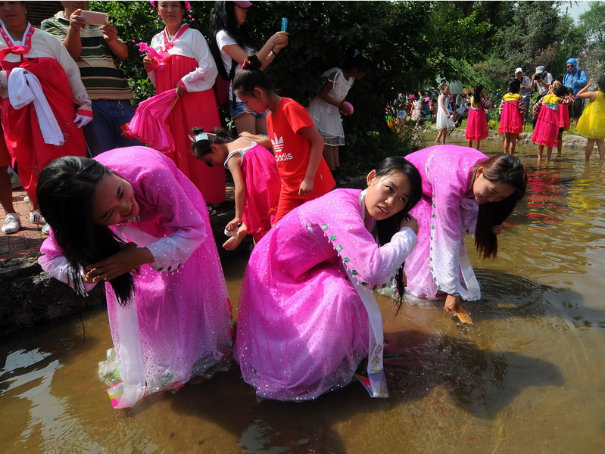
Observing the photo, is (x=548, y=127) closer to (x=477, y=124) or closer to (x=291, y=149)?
(x=477, y=124)

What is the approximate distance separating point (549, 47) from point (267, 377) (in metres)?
19.8

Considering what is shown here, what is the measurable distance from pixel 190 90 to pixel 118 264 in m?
2.39

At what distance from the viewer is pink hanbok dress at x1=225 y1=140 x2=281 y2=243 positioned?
3.28 m

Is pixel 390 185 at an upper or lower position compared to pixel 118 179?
lower

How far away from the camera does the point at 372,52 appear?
585 centimetres

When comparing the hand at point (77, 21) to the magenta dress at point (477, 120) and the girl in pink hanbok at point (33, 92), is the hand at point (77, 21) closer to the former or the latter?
the girl in pink hanbok at point (33, 92)

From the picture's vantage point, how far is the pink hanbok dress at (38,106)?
330cm

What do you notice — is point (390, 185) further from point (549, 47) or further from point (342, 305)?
point (549, 47)

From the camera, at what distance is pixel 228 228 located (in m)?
3.07

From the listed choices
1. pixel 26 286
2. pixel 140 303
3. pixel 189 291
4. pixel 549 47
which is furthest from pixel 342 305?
Result: pixel 549 47

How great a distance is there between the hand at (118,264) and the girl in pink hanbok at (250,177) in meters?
1.35

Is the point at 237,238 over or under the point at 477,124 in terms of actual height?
over

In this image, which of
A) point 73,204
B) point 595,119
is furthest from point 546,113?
Result: point 73,204

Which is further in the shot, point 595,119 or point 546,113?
point 546,113
